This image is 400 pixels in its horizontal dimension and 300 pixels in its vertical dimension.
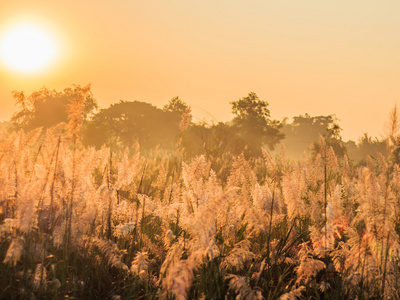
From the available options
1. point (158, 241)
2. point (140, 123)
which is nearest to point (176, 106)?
point (140, 123)

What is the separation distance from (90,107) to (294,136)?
84.2m

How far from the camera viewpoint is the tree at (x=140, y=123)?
175 ft

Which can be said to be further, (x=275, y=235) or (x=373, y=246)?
(x=275, y=235)

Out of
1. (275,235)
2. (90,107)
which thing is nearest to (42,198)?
(275,235)

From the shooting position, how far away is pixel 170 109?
6688 cm

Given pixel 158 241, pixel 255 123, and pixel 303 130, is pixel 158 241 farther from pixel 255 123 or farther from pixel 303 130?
pixel 303 130

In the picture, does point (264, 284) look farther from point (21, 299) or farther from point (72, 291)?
point (21, 299)

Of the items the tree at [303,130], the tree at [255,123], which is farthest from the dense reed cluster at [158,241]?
the tree at [303,130]

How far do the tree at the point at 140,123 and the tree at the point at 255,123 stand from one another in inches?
404

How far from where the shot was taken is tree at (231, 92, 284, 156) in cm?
4878

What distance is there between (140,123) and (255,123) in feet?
68.2

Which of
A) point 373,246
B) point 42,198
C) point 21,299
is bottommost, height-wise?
point 21,299

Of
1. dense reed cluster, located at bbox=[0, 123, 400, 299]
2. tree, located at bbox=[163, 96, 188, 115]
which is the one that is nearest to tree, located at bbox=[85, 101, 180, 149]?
tree, located at bbox=[163, 96, 188, 115]

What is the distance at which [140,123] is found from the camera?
199 ft
